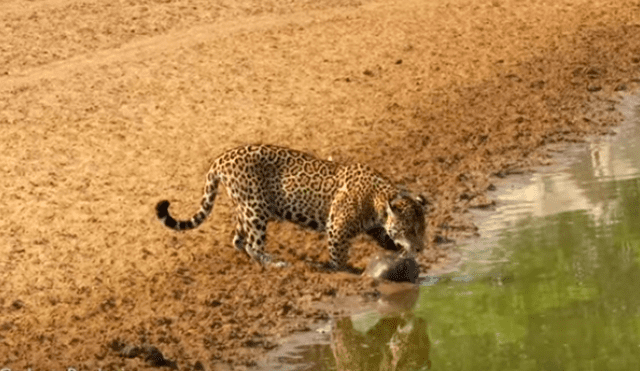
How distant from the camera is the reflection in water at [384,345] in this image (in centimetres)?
1170

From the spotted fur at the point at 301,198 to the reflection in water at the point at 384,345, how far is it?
Answer: 0.91 meters

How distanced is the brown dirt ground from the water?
48 centimetres

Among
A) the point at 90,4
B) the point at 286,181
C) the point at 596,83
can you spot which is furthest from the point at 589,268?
the point at 90,4

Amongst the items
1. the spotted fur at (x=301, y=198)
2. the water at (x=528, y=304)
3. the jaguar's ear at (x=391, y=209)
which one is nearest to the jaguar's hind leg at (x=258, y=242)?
the spotted fur at (x=301, y=198)

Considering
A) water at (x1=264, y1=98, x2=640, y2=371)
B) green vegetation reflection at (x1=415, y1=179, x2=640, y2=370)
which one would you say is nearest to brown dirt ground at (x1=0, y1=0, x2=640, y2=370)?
water at (x1=264, y1=98, x2=640, y2=371)

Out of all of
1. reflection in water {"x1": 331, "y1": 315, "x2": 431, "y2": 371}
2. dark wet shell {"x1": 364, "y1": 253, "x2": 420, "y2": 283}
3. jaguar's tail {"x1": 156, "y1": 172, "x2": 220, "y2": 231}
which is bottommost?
reflection in water {"x1": 331, "y1": 315, "x2": 431, "y2": 371}

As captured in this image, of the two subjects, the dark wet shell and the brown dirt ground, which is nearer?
the brown dirt ground

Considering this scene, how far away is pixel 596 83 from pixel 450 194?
440 centimetres

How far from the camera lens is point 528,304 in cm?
1235

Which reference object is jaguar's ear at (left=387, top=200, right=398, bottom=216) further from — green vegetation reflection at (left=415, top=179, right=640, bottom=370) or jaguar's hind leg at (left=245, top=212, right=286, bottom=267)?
jaguar's hind leg at (left=245, top=212, right=286, bottom=267)

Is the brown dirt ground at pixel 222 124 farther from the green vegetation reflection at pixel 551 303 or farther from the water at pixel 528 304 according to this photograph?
the green vegetation reflection at pixel 551 303

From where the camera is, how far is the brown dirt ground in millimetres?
12867

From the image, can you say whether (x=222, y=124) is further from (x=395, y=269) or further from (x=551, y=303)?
(x=551, y=303)

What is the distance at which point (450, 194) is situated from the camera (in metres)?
15.5
